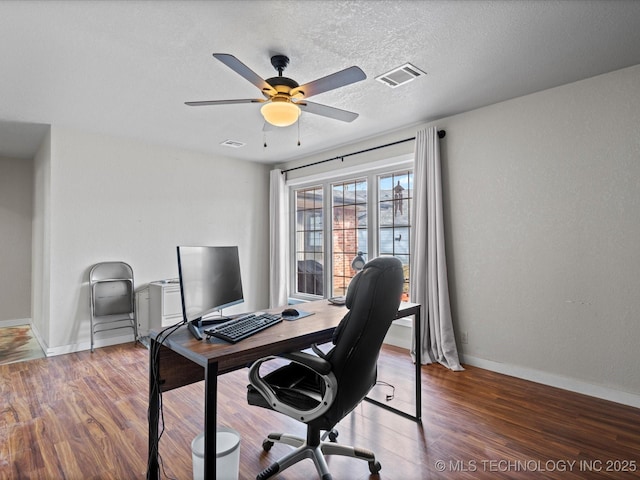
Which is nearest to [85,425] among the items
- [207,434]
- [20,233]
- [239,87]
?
[207,434]

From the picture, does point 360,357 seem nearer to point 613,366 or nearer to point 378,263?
point 378,263

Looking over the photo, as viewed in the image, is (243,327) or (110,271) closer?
(243,327)

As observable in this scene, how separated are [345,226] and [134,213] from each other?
267 centimetres

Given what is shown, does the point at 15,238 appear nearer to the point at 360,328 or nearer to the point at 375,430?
the point at 375,430

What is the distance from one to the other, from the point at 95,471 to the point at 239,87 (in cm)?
266

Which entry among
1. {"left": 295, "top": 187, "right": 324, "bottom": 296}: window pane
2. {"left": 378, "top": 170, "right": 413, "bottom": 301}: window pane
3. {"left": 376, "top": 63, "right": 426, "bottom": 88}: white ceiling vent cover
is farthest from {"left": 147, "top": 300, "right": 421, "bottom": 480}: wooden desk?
{"left": 295, "top": 187, "right": 324, "bottom": 296}: window pane

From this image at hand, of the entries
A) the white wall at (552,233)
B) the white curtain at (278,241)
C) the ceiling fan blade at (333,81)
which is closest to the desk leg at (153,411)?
the ceiling fan blade at (333,81)

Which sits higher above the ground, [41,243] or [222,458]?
[41,243]

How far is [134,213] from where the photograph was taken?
13.9ft

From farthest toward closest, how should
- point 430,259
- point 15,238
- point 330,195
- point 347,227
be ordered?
point 15,238, point 330,195, point 347,227, point 430,259

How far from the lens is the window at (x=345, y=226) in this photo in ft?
13.2

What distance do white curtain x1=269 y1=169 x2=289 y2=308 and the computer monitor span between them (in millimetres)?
3201

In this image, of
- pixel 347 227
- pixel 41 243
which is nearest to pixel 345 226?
pixel 347 227

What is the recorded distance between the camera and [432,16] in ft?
6.31
